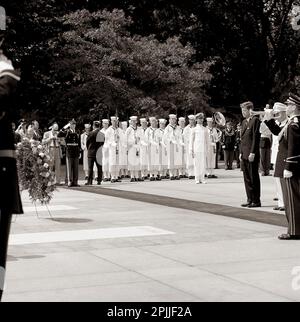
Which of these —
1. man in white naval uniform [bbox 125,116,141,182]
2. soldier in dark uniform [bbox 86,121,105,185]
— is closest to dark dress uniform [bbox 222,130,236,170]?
man in white naval uniform [bbox 125,116,141,182]

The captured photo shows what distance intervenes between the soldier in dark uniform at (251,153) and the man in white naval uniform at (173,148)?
400 inches

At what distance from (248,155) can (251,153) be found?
97 mm

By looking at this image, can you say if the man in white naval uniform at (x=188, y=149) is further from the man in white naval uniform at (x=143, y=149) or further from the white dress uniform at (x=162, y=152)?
the man in white naval uniform at (x=143, y=149)

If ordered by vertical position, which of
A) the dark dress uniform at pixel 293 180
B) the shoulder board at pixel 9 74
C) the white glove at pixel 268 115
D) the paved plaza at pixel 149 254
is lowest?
the paved plaza at pixel 149 254

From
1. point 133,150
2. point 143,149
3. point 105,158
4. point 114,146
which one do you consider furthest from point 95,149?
point 143,149

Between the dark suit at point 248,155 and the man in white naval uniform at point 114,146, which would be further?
the man in white naval uniform at point 114,146

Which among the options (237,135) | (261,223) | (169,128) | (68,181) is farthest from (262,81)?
(261,223)

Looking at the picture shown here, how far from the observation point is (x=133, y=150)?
24.2 meters

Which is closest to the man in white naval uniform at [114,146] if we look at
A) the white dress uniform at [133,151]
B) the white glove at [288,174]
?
the white dress uniform at [133,151]

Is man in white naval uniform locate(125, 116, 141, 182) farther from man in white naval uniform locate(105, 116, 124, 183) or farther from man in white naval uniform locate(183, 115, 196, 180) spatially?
man in white naval uniform locate(183, 115, 196, 180)

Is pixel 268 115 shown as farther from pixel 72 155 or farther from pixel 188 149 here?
pixel 188 149

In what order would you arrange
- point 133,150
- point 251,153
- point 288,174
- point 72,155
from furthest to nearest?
point 133,150 < point 72,155 < point 251,153 < point 288,174

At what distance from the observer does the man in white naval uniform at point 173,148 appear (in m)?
24.8

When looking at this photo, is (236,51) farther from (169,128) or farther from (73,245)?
(73,245)
